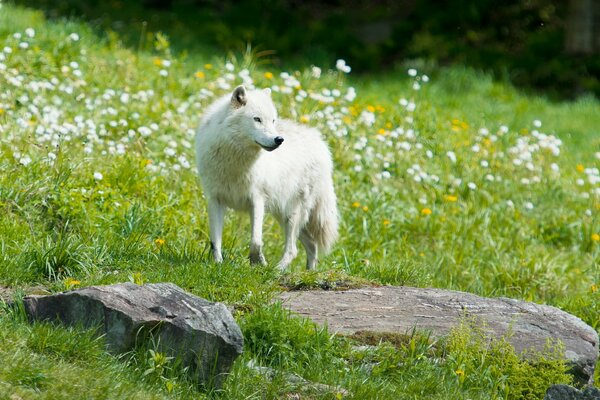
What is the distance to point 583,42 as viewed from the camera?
16906 mm

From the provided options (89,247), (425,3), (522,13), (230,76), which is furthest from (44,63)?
(522,13)

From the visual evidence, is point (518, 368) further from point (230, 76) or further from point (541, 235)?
point (230, 76)

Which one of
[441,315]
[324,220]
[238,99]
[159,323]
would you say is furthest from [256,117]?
[159,323]

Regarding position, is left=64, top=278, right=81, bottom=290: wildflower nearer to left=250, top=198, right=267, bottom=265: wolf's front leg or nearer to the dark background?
left=250, top=198, right=267, bottom=265: wolf's front leg

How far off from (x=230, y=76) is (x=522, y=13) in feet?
31.5

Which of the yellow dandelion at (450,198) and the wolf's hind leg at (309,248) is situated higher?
the yellow dandelion at (450,198)

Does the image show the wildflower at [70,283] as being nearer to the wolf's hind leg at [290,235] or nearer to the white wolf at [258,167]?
the white wolf at [258,167]

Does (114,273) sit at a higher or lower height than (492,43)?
lower

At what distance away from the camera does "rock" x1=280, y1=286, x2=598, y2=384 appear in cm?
591

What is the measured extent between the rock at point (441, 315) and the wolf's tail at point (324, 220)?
1558 mm

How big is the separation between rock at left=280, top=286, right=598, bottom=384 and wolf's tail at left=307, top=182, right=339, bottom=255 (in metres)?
1.56

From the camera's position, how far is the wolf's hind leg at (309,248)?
8.16 m

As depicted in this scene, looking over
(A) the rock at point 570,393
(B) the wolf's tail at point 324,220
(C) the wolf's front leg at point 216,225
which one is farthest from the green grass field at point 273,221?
(A) the rock at point 570,393

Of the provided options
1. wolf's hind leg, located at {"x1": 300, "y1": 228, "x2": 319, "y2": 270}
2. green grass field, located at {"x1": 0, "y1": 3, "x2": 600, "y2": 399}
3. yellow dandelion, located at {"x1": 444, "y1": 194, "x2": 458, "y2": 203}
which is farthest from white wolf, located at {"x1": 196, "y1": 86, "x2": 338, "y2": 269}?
yellow dandelion, located at {"x1": 444, "y1": 194, "x2": 458, "y2": 203}
